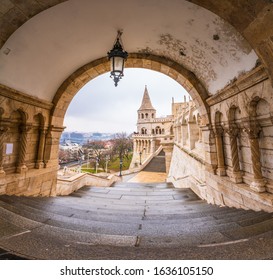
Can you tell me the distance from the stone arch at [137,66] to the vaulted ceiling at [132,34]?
27 centimetres

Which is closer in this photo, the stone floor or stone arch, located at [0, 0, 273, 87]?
stone arch, located at [0, 0, 273, 87]

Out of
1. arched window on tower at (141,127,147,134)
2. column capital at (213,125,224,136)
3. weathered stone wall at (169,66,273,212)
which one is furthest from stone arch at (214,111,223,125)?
arched window on tower at (141,127,147,134)

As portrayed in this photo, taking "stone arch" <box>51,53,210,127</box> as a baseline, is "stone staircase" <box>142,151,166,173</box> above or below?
below

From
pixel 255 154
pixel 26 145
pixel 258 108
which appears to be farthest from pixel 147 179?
pixel 258 108

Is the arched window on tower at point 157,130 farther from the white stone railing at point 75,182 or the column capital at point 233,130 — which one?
the column capital at point 233,130

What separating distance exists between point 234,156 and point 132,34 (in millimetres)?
3612

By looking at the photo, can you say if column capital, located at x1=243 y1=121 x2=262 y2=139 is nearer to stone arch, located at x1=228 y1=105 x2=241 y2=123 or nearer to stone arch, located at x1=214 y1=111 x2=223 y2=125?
stone arch, located at x1=228 y1=105 x2=241 y2=123

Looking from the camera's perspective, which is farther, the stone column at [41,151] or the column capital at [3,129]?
the stone column at [41,151]

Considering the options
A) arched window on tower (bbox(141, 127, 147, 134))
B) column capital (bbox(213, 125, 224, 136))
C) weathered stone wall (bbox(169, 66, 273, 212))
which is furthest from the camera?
arched window on tower (bbox(141, 127, 147, 134))

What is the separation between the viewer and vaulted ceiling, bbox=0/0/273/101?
1883 millimetres

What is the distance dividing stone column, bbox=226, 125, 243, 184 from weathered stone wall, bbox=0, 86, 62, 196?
4858 millimetres

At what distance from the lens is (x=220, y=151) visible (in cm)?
398

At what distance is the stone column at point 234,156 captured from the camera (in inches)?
130

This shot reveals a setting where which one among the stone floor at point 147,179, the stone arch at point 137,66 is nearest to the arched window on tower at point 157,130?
the stone floor at point 147,179
